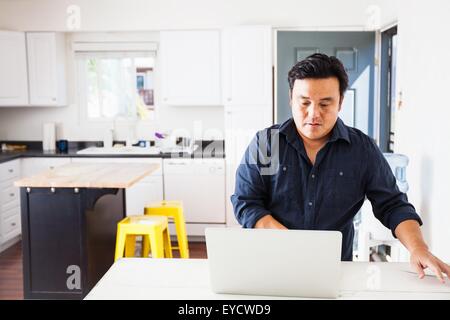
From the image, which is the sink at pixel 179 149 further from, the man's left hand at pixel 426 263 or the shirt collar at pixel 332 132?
the man's left hand at pixel 426 263

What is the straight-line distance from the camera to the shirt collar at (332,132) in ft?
6.71

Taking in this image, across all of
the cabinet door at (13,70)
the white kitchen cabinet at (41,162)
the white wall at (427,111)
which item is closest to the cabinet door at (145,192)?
the white kitchen cabinet at (41,162)

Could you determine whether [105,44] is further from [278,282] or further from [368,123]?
[278,282]

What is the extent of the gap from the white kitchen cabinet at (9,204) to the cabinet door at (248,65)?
218cm

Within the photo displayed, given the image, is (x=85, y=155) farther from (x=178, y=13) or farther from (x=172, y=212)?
(x=178, y=13)

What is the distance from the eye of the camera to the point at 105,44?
5715 mm

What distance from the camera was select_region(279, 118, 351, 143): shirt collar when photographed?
6.71ft

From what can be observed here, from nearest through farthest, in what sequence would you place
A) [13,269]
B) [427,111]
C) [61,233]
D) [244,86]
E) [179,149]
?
[427,111] → [61,233] → [13,269] → [244,86] → [179,149]

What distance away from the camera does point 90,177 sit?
11.7ft

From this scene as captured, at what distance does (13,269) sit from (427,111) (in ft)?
11.6

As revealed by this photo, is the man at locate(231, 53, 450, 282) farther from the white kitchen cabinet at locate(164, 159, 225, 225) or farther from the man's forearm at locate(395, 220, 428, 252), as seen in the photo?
the white kitchen cabinet at locate(164, 159, 225, 225)

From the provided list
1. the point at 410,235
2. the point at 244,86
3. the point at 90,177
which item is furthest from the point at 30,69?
the point at 410,235
